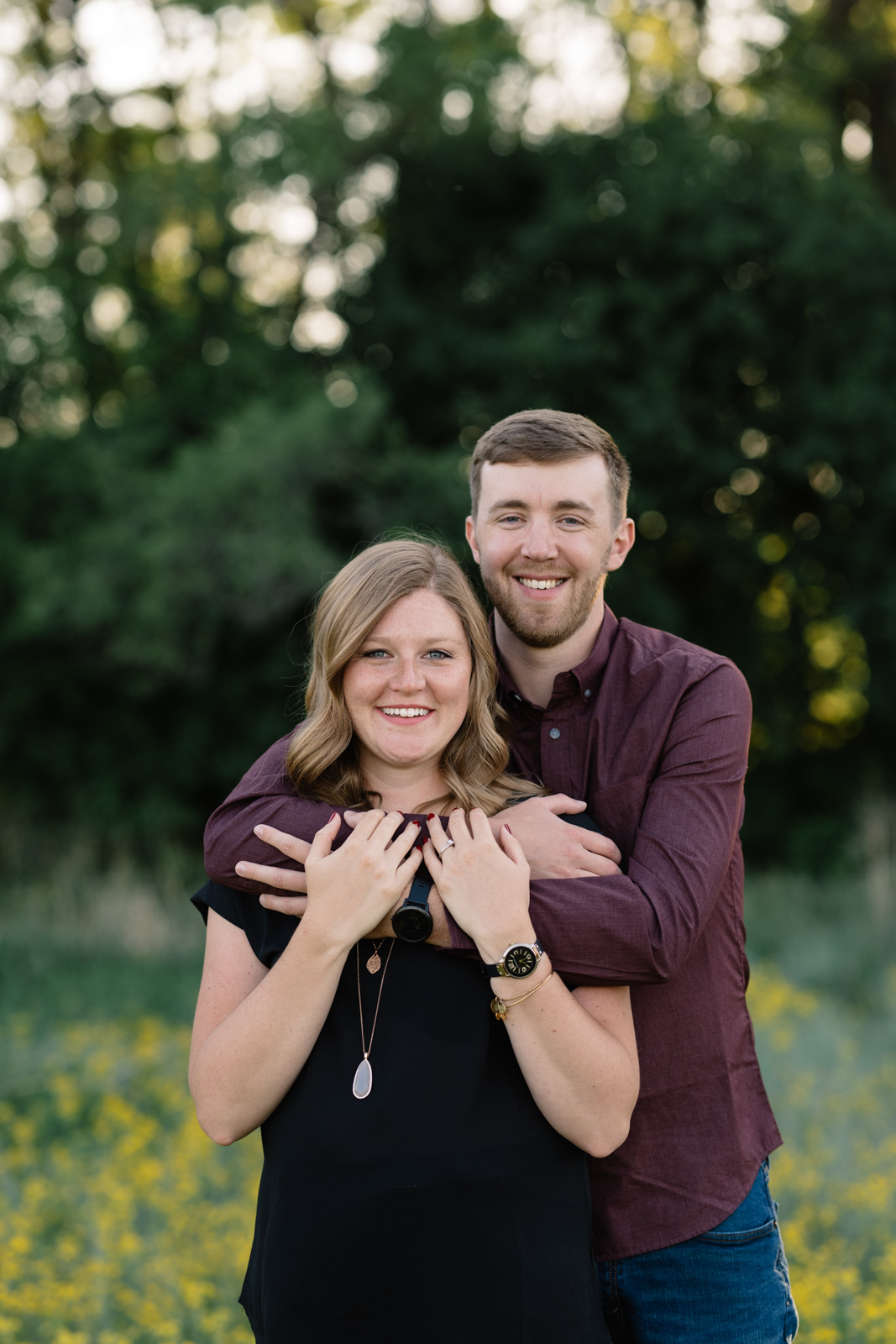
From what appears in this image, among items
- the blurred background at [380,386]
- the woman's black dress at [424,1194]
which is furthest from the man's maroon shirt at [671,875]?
the blurred background at [380,386]

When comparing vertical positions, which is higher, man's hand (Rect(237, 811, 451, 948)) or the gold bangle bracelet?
man's hand (Rect(237, 811, 451, 948))

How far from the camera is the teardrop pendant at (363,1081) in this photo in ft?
6.42

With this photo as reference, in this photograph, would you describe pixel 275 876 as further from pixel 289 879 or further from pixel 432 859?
pixel 432 859

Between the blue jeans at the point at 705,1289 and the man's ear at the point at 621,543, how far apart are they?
4.37 ft

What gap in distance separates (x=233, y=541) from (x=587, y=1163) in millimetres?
7218

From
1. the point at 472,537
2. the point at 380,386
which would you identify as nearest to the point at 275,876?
the point at 472,537

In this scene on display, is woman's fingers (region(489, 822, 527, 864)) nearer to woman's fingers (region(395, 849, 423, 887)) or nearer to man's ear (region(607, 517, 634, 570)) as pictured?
woman's fingers (region(395, 849, 423, 887))

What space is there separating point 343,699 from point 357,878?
407 mm

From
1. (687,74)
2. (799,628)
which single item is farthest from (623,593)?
(687,74)

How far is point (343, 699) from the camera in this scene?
2.25m

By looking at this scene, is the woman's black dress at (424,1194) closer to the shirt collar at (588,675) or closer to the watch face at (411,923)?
the watch face at (411,923)

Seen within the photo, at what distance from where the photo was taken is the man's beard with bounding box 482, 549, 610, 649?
7.92ft

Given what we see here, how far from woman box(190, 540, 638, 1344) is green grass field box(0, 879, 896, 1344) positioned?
7.06ft

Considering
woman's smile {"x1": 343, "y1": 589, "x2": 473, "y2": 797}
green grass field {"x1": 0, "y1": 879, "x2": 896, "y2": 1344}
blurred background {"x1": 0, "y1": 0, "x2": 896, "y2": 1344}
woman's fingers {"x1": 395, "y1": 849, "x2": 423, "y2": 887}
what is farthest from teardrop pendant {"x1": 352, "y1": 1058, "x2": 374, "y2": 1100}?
blurred background {"x1": 0, "y1": 0, "x2": 896, "y2": 1344}
